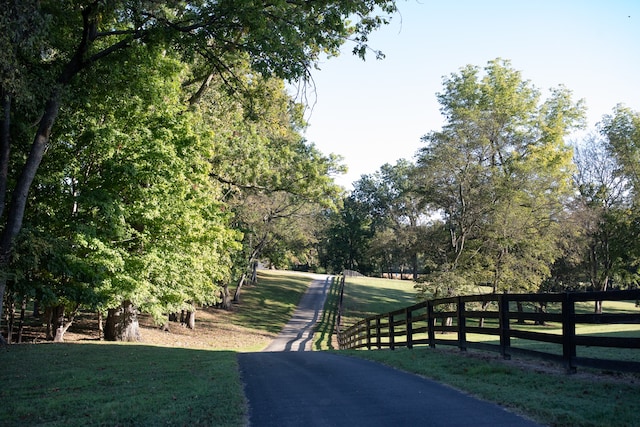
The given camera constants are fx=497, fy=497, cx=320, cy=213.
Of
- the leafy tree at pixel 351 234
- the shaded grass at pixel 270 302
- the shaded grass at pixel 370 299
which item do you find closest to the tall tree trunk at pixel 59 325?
the shaded grass at pixel 270 302

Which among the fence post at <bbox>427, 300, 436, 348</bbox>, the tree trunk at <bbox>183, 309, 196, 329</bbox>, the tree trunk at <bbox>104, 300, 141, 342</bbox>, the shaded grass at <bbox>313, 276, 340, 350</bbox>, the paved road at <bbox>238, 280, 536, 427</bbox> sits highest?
the fence post at <bbox>427, 300, 436, 348</bbox>

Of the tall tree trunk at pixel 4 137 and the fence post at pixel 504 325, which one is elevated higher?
the tall tree trunk at pixel 4 137

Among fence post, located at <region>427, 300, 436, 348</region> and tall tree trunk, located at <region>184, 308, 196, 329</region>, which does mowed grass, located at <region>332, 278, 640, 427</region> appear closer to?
fence post, located at <region>427, 300, 436, 348</region>

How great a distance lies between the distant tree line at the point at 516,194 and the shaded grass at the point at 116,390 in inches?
709

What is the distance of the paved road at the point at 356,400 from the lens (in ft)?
18.3

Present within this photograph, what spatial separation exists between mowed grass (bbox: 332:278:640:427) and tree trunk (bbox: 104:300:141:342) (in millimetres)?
11601

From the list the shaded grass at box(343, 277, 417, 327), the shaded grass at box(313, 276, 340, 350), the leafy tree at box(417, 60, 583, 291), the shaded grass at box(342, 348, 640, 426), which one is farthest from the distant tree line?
the shaded grass at box(342, 348, 640, 426)

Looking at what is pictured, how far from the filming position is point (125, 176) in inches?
591

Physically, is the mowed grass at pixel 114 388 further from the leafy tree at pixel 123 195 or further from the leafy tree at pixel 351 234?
the leafy tree at pixel 351 234

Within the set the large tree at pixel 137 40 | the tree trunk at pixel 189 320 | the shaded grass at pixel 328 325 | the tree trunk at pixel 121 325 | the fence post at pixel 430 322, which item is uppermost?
the large tree at pixel 137 40

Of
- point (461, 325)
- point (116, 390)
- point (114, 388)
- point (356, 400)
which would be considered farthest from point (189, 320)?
point (356, 400)

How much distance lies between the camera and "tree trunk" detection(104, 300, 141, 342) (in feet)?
61.7

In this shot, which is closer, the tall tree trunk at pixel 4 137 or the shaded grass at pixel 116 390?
the shaded grass at pixel 116 390

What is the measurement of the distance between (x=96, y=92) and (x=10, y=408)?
10.4 meters
